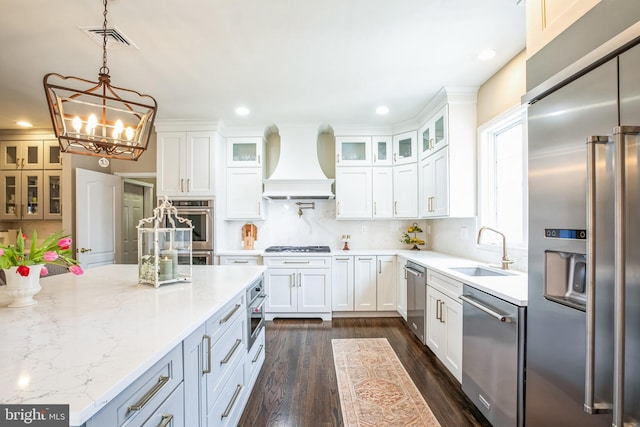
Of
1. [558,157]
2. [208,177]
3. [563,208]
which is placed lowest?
[563,208]

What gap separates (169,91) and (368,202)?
273 cm

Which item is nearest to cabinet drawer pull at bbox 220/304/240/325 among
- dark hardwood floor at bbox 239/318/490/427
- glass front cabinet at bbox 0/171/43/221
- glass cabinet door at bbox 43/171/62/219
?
dark hardwood floor at bbox 239/318/490/427

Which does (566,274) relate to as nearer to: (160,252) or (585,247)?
(585,247)

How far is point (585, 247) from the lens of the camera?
1.05 metres

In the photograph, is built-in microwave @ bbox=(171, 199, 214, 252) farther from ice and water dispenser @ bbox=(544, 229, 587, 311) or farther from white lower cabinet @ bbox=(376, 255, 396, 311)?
ice and water dispenser @ bbox=(544, 229, 587, 311)

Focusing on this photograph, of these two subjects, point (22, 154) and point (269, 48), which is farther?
point (22, 154)

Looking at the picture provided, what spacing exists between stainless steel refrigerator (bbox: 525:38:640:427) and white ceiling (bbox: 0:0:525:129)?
1.16m

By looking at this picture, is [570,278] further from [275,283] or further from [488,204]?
[275,283]

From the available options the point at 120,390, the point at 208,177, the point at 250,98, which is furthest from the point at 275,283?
the point at 120,390

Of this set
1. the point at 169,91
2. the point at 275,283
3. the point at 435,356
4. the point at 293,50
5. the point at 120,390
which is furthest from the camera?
the point at 275,283

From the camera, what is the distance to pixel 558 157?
116 centimetres

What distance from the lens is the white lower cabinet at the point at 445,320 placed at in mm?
2260

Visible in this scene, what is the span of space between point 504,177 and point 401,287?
1.74 metres

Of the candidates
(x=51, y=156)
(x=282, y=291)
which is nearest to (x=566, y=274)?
(x=282, y=291)
